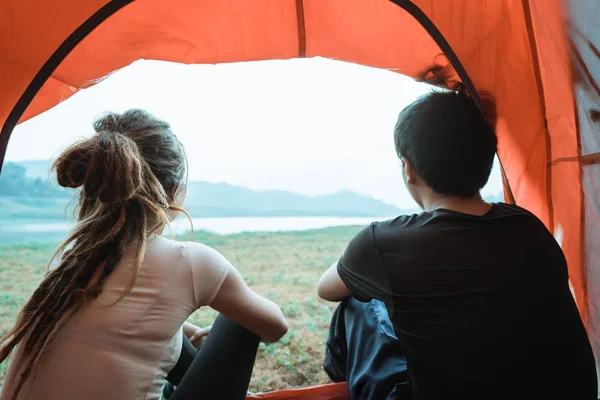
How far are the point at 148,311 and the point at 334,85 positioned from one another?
60.1 inches

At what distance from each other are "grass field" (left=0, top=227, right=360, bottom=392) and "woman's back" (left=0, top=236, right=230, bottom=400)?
2.23ft

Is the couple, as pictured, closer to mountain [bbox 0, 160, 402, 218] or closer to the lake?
mountain [bbox 0, 160, 402, 218]

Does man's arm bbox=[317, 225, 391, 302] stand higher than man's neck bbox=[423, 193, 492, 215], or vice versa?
man's neck bbox=[423, 193, 492, 215]

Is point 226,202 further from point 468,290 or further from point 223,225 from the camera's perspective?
point 468,290

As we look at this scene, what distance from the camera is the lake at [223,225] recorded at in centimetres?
207

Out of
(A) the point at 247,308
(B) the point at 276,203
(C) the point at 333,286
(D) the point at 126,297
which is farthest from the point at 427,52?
(B) the point at 276,203

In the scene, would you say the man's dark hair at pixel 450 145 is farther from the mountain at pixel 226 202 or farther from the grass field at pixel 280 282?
the mountain at pixel 226 202

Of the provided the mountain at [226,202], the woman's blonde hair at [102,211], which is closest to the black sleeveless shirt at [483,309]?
the woman's blonde hair at [102,211]

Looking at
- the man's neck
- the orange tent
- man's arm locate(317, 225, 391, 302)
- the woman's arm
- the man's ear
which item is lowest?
the woman's arm

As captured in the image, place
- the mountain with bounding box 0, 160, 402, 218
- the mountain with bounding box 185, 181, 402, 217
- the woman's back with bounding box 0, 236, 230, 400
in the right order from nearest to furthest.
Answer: the woman's back with bounding box 0, 236, 230, 400 → the mountain with bounding box 0, 160, 402, 218 → the mountain with bounding box 185, 181, 402, 217

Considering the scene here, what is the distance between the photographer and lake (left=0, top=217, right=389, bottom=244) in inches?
81.6

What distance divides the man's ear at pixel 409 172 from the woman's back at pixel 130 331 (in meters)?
0.42

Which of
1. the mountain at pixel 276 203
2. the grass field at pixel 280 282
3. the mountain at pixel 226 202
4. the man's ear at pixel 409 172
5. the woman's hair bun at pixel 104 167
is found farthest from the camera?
the mountain at pixel 276 203

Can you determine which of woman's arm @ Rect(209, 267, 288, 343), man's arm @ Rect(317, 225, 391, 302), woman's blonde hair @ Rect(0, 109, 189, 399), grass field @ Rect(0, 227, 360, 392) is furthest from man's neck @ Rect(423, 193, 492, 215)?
grass field @ Rect(0, 227, 360, 392)
